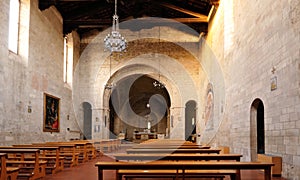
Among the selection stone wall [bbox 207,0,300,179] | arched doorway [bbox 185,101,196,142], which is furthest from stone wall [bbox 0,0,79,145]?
arched doorway [bbox 185,101,196,142]

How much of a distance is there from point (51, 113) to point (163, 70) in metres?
7.16

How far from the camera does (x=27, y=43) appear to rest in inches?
482

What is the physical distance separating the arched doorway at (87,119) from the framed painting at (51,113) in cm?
459

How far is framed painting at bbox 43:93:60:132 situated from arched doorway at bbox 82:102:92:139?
4.59 meters

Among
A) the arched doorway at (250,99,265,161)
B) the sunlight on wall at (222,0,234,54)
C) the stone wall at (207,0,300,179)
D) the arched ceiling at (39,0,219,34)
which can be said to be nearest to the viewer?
the stone wall at (207,0,300,179)

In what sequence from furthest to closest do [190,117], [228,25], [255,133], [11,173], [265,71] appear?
[190,117]
[228,25]
[255,133]
[265,71]
[11,173]

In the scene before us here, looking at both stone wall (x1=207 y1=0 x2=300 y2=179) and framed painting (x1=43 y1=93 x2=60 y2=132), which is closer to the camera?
stone wall (x1=207 y1=0 x2=300 y2=179)

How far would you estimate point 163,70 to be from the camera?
1941 cm

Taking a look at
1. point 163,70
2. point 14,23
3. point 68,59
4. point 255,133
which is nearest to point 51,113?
point 14,23

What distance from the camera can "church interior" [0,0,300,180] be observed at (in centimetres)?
718

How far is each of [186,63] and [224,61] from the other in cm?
671

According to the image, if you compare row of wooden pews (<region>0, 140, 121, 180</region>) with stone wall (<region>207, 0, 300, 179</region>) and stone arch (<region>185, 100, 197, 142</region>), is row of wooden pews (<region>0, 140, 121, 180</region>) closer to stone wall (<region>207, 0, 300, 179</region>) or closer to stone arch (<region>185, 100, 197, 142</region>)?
stone wall (<region>207, 0, 300, 179</region>)

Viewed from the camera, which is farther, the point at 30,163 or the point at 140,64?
the point at 140,64

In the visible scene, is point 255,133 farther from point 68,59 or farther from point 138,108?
point 138,108
